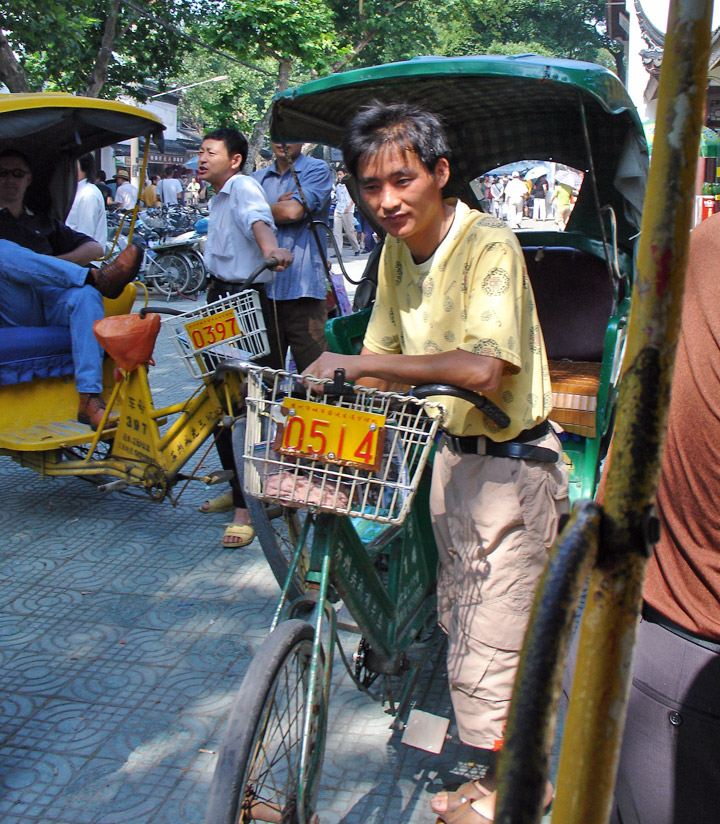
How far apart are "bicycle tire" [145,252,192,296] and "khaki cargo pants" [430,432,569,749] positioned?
1135 cm

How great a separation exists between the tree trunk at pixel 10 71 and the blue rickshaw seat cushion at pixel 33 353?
7.47m

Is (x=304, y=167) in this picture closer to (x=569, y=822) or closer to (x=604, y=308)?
(x=604, y=308)

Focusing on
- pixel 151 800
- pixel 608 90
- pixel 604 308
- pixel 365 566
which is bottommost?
pixel 151 800

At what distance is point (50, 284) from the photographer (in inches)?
189

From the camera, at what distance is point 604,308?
4.91m

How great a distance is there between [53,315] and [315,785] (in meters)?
3.64

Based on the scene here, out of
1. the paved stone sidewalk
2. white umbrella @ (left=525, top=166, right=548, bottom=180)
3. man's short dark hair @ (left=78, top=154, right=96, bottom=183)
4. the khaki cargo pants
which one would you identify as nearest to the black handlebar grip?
the khaki cargo pants

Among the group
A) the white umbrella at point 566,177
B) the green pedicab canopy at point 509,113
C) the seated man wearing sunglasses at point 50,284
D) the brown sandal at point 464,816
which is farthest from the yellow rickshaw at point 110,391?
the white umbrella at point 566,177

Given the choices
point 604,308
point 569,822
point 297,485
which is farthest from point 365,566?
point 604,308

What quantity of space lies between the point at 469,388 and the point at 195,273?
11.7m

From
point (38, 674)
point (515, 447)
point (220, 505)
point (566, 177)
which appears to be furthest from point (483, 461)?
point (566, 177)

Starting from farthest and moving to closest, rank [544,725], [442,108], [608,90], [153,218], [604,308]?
1. [153,218]
2. [604,308]
3. [442,108]
4. [608,90]
5. [544,725]

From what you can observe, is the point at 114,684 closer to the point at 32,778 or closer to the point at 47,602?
the point at 32,778

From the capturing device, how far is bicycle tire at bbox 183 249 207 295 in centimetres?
1303
